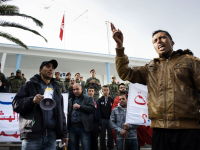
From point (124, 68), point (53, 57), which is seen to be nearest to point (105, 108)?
point (124, 68)

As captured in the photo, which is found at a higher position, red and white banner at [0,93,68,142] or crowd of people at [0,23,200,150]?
crowd of people at [0,23,200,150]

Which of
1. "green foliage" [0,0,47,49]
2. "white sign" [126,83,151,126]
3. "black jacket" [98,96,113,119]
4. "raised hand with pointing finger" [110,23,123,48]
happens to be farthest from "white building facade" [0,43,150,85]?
"raised hand with pointing finger" [110,23,123,48]

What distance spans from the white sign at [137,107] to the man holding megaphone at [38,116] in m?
2.31

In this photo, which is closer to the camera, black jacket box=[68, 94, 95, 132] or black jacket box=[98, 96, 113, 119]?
black jacket box=[68, 94, 95, 132]

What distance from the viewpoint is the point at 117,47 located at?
2002mm

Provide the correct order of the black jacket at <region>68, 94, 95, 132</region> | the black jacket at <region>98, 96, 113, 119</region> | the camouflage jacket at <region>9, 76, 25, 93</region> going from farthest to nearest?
the camouflage jacket at <region>9, 76, 25, 93</region>
the black jacket at <region>98, 96, 113, 119</region>
the black jacket at <region>68, 94, 95, 132</region>

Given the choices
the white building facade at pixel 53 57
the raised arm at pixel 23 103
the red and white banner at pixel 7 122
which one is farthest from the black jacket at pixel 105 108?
the white building facade at pixel 53 57

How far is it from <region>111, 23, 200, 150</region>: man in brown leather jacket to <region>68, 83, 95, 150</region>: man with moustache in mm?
2789

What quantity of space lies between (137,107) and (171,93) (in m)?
3.36

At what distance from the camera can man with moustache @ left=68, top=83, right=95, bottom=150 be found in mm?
4301

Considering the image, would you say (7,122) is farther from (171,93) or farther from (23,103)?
(171,93)

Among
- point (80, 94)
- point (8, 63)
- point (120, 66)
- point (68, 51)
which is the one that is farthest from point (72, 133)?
point (8, 63)

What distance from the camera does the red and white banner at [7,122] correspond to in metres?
4.73

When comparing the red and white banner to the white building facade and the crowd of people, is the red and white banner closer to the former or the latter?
the crowd of people
